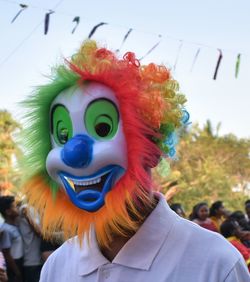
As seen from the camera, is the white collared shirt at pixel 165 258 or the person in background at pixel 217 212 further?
the person in background at pixel 217 212

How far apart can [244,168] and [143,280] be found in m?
27.7

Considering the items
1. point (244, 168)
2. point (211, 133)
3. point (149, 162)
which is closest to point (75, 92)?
point (149, 162)

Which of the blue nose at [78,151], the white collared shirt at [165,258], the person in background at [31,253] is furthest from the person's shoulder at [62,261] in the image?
the person in background at [31,253]

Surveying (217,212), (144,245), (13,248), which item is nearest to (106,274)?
(144,245)

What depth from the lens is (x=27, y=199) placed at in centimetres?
132

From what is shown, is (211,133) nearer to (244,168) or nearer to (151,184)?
(244,168)

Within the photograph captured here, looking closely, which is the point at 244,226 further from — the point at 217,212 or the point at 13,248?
the point at 13,248

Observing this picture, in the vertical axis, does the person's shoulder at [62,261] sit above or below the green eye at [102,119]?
below

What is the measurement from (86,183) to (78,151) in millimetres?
95

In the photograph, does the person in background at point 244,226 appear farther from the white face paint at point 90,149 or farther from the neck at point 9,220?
the white face paint at point 90,149

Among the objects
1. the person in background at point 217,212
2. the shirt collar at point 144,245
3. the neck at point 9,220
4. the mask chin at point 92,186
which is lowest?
the neck at point 9,220

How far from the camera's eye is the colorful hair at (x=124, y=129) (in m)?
1.19

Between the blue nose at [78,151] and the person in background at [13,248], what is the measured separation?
10.4ft

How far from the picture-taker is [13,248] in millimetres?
4340
